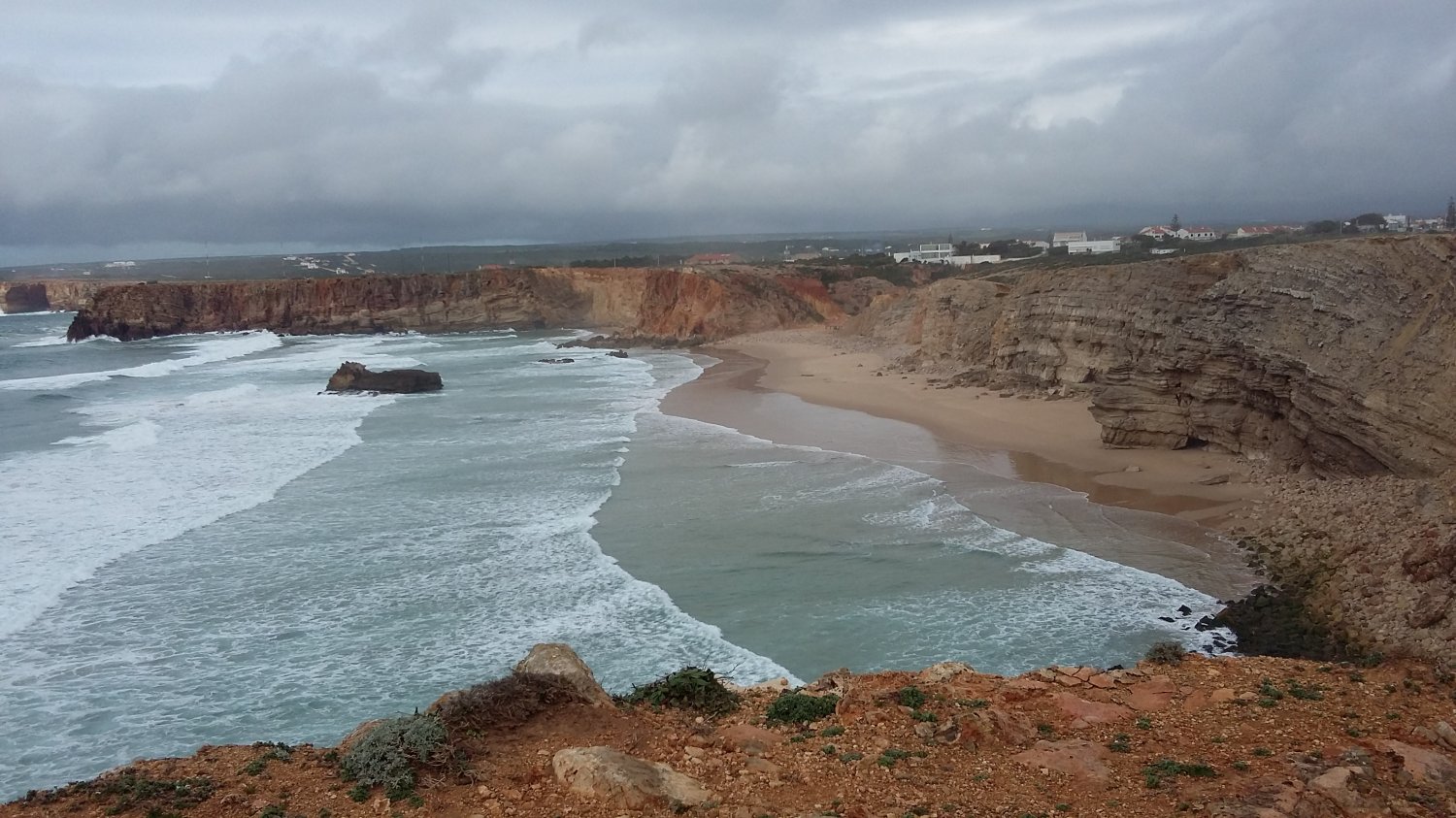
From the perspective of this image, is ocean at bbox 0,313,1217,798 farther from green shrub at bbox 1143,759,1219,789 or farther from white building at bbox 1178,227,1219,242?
white building at bbox 1178,227,1219,242

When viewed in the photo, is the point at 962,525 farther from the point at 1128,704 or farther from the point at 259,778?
the point at 259,778

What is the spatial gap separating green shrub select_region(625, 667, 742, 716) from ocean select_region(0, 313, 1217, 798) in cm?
257

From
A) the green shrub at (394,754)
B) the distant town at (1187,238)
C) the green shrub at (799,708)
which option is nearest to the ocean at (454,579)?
the green shrub at (799,708)

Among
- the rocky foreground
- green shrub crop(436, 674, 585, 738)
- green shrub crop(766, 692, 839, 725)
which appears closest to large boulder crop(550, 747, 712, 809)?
the rocky foreground

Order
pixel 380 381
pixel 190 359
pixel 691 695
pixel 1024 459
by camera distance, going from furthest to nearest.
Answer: pixel 190 359 < pixel 380 381 < pixel 1024 459 < pixel 691 695

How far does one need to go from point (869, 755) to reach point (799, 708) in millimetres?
783

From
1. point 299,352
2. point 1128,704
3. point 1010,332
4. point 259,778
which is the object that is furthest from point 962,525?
point 299,352

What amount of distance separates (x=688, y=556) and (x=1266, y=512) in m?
8.84

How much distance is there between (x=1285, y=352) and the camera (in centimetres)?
1587

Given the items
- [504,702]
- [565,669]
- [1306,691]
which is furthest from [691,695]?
[1306,691]

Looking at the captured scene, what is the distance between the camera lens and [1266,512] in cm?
1431

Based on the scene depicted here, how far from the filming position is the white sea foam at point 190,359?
42.4 meters

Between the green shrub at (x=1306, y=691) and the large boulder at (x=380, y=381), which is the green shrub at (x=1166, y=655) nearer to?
the green shrub at (x=1306, y=691)

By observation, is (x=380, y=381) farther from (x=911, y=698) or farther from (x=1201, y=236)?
(x=1201, y=236)
